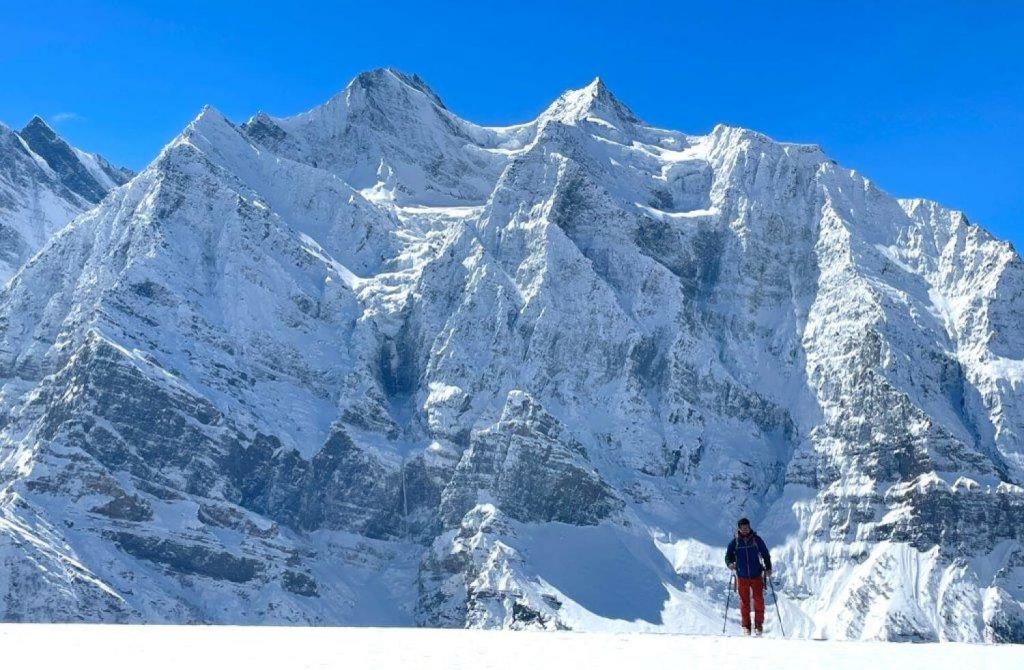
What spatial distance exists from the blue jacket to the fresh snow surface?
11593 mm

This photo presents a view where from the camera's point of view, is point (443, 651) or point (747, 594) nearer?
point (443, 651)

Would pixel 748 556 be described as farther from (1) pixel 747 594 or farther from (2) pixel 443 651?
(2) pixel 443 651

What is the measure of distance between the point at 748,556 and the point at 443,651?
60.6ft

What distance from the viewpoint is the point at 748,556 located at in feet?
153

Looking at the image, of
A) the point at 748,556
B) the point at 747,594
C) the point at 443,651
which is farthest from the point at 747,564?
the point at 443,651

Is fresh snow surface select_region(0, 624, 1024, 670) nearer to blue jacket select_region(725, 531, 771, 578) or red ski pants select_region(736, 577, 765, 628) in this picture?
red ski pants select_region(736, 577, 765, 628)

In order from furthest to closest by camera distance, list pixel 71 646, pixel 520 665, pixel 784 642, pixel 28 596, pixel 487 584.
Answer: pixel 487 584
pixel 28 596
pixel 784 642
pixel 71 646
pixel 520 665

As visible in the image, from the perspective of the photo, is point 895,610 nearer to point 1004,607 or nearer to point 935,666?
point 1004,607

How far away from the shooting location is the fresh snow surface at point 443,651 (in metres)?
29.4

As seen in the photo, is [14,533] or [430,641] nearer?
[430,641]

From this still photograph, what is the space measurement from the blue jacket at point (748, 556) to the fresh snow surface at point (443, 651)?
38.0 ft

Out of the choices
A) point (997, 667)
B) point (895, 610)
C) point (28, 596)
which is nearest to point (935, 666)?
point (997, 667)

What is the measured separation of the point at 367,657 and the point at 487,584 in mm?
167226

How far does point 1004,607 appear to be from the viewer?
653ft
